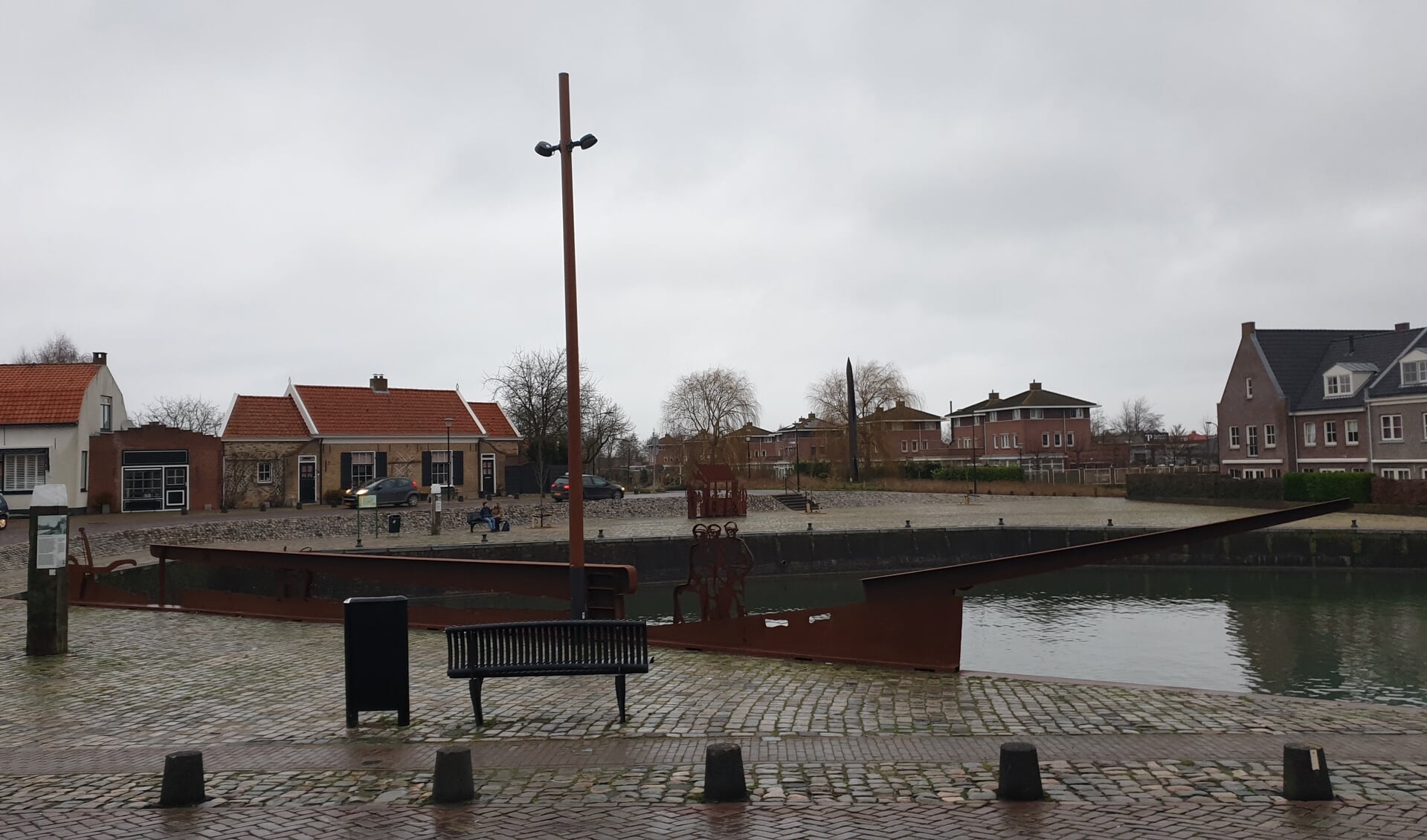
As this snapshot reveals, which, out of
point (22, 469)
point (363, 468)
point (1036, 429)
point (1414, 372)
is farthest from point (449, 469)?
point (1036, 429)

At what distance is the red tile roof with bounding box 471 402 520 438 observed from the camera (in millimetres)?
51312

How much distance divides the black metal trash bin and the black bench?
38 cm

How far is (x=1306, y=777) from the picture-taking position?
536cm

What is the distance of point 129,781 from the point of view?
6.11 meters

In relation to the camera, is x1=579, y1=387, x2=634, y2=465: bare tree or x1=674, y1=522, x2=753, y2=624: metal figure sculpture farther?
x1=579, y1=387, x2=634, y2=465: bare tree

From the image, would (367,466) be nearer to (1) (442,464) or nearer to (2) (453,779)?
(1) (442,464)

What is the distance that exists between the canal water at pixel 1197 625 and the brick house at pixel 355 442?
74.9ft

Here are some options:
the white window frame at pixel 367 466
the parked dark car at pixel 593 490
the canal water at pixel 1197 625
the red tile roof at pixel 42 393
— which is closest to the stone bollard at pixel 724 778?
the canal water at pixel 1197 625

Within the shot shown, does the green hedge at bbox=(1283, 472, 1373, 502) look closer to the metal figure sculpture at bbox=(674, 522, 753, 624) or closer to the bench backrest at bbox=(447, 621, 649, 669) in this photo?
the metal figure sculpture at bbox=(674, 522, 753, 624)

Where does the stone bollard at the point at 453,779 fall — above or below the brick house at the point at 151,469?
below

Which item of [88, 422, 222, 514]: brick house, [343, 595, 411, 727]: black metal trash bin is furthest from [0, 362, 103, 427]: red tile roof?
[343, 595, 411, 727]: black metal trash bin

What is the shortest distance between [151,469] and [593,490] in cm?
1881

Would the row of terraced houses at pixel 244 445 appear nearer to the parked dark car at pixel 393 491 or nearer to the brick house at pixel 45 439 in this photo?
the brick house at pixel 45 439

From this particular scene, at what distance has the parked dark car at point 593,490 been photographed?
4647 centimetres
